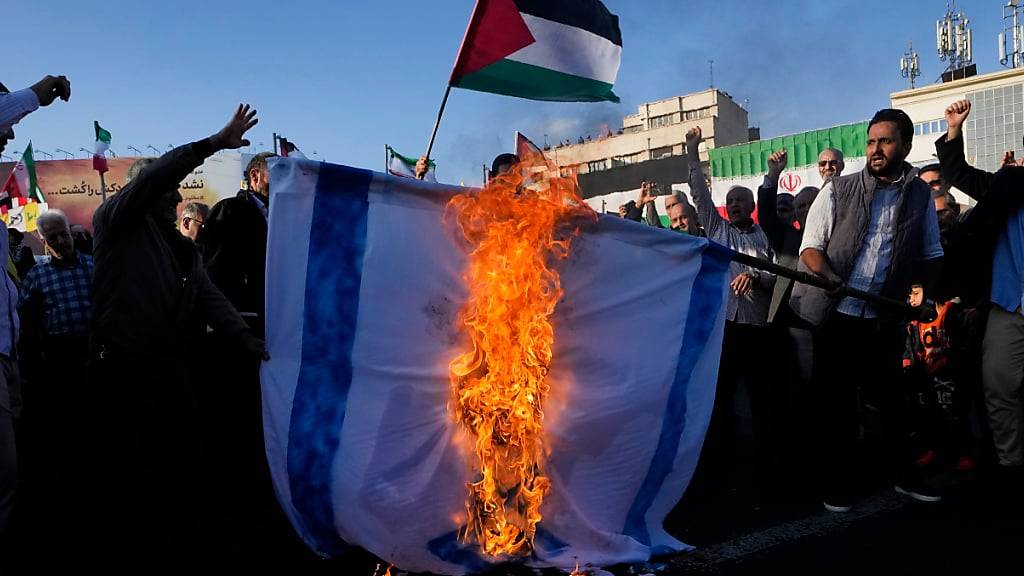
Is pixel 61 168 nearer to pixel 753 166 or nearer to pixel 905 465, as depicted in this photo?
→ pixel 753 166

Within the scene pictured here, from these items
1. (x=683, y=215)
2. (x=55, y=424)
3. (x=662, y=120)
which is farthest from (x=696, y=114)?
(x=55, y=424)

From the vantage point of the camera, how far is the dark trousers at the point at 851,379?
409cm

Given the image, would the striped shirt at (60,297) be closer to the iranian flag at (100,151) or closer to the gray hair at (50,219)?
the gray hair at (50,219)

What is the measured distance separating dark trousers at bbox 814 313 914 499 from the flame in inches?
76.3

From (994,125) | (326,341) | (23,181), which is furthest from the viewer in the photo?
(994,125)

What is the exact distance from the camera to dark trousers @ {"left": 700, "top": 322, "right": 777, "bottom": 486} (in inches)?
200

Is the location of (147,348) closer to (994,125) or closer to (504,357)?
(504,357)

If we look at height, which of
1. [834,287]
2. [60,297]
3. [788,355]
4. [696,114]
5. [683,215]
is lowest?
[788,355]

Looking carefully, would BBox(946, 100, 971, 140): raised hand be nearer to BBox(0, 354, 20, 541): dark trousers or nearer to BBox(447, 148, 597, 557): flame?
BBox(447, 148, 597, 557): flame

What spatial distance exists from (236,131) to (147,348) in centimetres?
Result: 102

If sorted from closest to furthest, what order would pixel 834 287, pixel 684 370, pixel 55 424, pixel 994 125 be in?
1. pixel 684 370
2. pixel 834 287
3. pixel 55 424
4. pixel 994 125

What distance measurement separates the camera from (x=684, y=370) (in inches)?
138

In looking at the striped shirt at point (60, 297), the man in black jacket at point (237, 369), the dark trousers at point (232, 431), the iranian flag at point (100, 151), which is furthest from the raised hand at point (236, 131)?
the iranian flag at point (100, 151)

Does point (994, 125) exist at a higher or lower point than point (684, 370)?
higher
